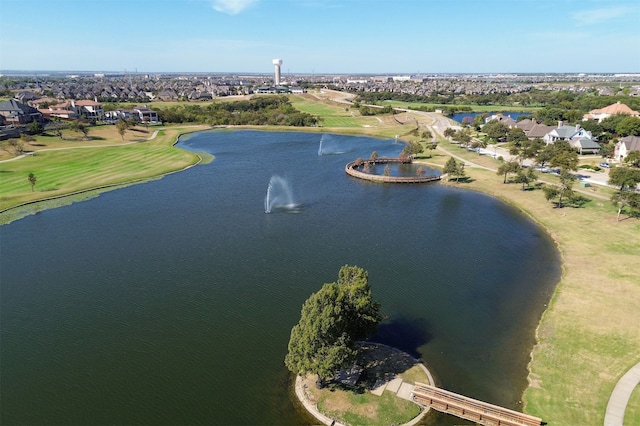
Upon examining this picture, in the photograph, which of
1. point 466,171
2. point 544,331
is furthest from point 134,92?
point 544,331

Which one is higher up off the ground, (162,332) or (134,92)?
(134,92)

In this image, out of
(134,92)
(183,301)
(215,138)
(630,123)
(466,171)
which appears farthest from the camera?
(134,92)

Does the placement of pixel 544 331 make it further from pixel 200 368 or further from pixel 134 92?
pixel 134 92

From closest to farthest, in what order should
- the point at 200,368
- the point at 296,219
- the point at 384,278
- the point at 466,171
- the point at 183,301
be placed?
the point at 200,368, the point at 183,301, the point at 384,278, the point at 296,219, the point at 466,171

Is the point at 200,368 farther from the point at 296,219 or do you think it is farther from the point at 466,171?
the point at 466,171

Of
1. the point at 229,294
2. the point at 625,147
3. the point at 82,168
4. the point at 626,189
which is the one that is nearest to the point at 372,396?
the point at 229,294

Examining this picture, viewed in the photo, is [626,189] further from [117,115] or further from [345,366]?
[117,115]

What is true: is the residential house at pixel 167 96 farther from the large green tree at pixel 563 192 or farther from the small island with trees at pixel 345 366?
the small island with trees at pixel 345 366

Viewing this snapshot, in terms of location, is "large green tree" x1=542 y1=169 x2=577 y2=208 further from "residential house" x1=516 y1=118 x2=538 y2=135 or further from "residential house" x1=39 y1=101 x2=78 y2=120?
"residential house" x1=39 y1=101 x2=78 y2=120

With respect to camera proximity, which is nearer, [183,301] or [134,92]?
[183,301]
